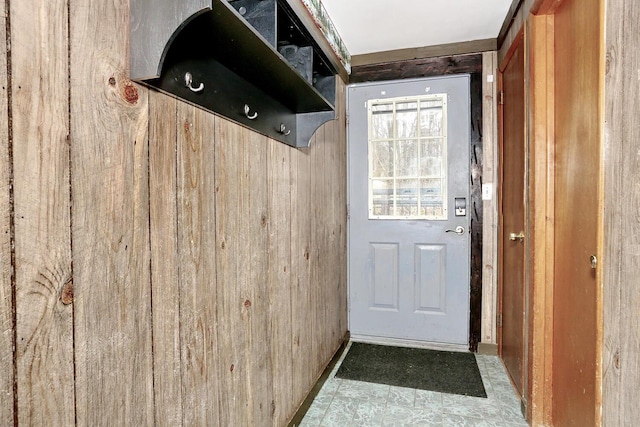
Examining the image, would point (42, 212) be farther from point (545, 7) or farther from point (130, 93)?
point (545, 7)

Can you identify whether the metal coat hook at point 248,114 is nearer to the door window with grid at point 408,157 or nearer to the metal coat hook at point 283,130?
the metal coat hook at point 283,130

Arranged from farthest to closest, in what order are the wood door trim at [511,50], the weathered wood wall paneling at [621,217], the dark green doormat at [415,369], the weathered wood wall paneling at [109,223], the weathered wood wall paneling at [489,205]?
the weathered wood wall paneling at [489,205] → the dark green doormat at [415,369] → the wood door trim at [511,50] → the weathered wood wall paneling at [621,217] → the weathered wood wall paneling at [109,223]

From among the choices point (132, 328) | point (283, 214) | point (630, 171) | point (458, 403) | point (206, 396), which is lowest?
point (458, 403)

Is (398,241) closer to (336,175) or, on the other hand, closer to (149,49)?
(336,175)

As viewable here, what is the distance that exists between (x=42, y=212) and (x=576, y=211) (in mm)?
1780

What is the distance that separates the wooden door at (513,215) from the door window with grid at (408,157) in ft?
1.41

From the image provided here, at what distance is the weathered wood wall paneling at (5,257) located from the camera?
1.83 feet

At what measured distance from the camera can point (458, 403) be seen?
6.68 feet

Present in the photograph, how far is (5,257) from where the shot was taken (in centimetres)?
56

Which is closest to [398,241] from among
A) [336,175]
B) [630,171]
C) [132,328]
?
[336,175]

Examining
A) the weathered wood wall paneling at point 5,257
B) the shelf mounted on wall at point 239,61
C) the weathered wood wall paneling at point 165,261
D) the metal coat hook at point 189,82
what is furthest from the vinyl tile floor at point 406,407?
the metal coat hook at point 189,82

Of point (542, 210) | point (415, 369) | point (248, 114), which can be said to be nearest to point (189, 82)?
point (248, 114)

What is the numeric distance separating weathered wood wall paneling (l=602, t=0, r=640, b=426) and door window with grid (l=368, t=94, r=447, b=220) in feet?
5.45

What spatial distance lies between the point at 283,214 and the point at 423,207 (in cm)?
148
